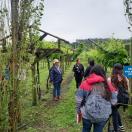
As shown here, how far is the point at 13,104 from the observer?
11117 millimetres

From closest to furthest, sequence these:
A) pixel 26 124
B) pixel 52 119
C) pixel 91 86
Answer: pixel 91 86 < pixel 26 124 < pixel 52 119

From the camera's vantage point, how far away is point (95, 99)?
869 centimetres

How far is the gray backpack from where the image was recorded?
866cm

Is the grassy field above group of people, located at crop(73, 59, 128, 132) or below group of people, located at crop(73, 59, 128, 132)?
below

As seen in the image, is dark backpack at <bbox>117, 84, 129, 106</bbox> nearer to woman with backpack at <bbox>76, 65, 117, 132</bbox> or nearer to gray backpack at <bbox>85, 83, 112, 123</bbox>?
woman with backpack at <bbox>76, 65, 117, 132</bbox>

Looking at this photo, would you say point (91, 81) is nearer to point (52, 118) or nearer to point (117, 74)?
point (117, 74)

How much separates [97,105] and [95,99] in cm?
12

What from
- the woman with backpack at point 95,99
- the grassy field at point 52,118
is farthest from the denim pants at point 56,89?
the woman with backpack at point 95,99

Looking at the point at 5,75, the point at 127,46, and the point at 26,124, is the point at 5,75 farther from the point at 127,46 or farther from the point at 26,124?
the point at 127,46

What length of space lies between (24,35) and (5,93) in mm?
1618

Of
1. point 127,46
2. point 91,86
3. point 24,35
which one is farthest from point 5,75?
point 127,46

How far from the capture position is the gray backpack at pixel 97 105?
866cm

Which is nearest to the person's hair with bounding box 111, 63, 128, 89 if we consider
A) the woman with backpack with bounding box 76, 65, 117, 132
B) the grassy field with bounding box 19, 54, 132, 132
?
the grassy field with bounding box 19, 54, 132, 132

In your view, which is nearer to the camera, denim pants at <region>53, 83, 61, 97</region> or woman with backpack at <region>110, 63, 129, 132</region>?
woman with backpack at <region>110, 63, 129, 132</region>
